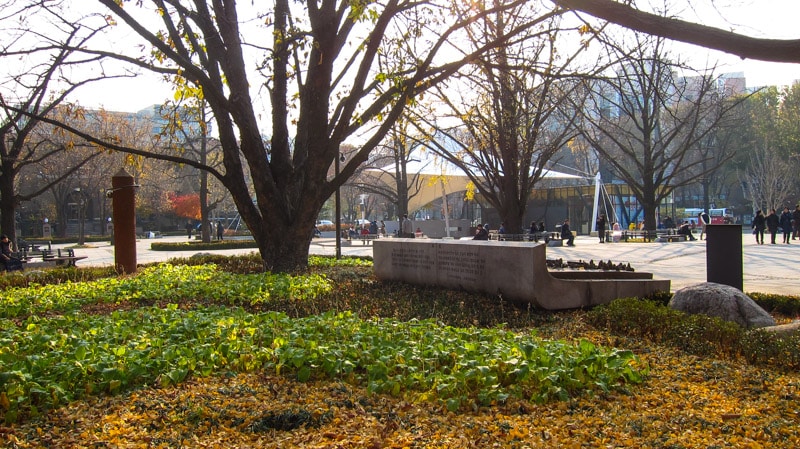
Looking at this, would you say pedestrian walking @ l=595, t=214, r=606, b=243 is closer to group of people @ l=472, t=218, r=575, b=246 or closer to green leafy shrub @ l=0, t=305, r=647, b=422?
group of people @ l=472, t=218, r=575, b=246

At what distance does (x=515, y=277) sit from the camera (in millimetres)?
9016

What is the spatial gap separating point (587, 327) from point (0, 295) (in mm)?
8660

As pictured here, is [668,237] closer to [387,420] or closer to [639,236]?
[639,236]

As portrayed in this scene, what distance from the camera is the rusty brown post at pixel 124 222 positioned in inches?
582

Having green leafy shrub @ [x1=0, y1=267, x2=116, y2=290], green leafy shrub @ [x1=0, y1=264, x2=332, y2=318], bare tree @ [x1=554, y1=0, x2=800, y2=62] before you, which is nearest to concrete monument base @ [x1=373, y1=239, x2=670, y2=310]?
green leafy shrub @ [x1=0, y1=264, x2=332, y2=318]

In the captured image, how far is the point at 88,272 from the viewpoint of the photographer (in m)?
13.7

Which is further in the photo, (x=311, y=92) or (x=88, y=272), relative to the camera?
(x=88, y=272)

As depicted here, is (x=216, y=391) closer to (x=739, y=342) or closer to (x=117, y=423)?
(x=117, y=423)

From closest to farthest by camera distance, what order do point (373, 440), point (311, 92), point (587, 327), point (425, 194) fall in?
1. point (373, 440)
2. point (587, 327)
3. point (311, 92)
4. point (425, 194)

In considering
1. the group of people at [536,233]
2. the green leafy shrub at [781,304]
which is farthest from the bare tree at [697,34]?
the group of people at [536,233]

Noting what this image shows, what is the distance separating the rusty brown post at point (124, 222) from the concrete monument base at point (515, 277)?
23.7ft

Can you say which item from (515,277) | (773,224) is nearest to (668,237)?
(773,224)

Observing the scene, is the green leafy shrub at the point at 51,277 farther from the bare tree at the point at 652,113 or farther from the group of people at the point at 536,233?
the group of people at the point at 536,233

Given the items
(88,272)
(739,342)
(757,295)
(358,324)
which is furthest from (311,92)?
(739,342)
